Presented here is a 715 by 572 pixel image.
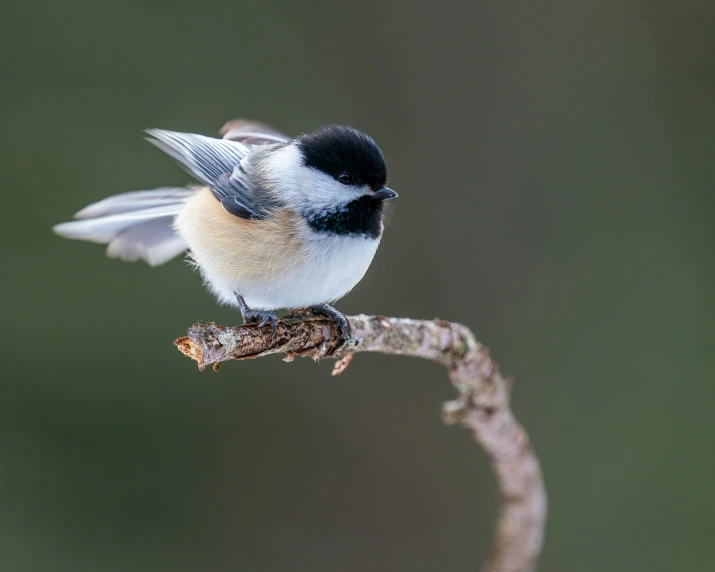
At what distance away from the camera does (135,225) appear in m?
2.15

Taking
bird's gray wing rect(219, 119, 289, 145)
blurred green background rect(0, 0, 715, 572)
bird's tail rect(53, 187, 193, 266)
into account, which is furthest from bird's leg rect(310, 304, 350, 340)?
blurred green background rect(0, 0, 715, 572)

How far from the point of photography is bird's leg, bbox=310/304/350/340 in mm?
1637

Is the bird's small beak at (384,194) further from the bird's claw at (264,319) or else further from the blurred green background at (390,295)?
the blurred green background at (390,295)

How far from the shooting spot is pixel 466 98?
3385 millimetres

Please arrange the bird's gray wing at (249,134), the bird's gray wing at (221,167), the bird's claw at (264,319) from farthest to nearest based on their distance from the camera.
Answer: the bird's gray wing at (249,134), the bird's gray wing at (221,167), the bird's claw at (264,319)

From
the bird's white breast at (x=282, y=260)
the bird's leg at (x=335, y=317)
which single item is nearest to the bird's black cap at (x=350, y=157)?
the bird's white breast at (x=282, y=260)

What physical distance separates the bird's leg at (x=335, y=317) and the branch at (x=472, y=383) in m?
0.02

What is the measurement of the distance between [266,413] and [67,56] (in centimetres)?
172

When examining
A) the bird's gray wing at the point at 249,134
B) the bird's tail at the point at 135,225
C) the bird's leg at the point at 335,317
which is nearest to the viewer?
the bird's leg at the point at 335,317

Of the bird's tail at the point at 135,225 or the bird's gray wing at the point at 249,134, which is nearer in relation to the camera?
the bird's tail at the point at 135,225

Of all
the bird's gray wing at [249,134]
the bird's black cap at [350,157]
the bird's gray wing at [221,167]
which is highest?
the bird's gray wing at [249,134]

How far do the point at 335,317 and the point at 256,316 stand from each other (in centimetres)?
19

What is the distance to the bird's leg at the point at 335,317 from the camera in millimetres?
1637

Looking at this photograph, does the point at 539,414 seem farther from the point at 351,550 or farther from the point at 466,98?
the point at 466,98
